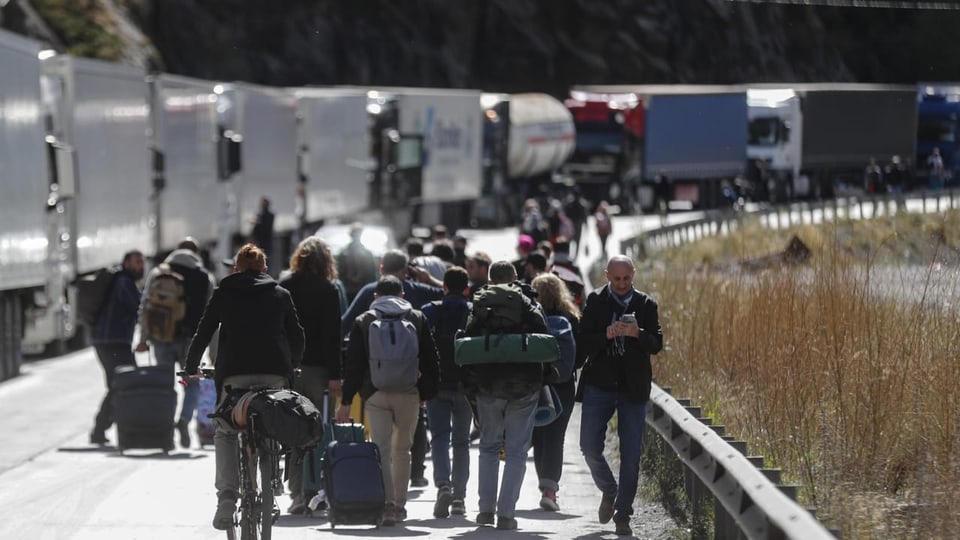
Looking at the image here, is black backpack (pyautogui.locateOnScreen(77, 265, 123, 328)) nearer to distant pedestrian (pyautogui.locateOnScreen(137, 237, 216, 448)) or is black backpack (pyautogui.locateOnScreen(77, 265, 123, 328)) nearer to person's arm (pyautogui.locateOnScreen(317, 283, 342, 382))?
distant pedestrian (pyautogui.locateOnScreen(137, 237, 216, 448))

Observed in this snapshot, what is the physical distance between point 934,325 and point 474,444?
608 centimetres

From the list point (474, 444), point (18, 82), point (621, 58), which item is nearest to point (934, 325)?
point (474, 444)

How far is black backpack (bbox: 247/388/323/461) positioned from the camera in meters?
9.62

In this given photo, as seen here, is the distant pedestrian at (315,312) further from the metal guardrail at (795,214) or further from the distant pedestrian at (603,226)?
the distant pedestrian at (603,226)

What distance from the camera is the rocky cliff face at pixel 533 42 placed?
67.2m

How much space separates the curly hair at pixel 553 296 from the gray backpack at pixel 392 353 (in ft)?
3.40

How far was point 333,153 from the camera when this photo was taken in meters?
40.6

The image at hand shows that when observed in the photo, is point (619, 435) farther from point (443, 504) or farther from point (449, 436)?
point (449, 436)

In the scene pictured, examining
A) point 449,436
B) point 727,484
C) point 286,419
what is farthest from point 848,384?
point 286,419

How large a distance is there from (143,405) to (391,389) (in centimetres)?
464

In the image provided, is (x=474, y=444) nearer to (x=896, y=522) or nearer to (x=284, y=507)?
(x=284, y=507)

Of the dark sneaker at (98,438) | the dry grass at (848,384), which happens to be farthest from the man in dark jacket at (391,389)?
the dark sneaker at (98,438)

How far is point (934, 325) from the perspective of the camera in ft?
37.7

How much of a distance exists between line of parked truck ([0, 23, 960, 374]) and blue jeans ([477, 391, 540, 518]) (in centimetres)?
1032
